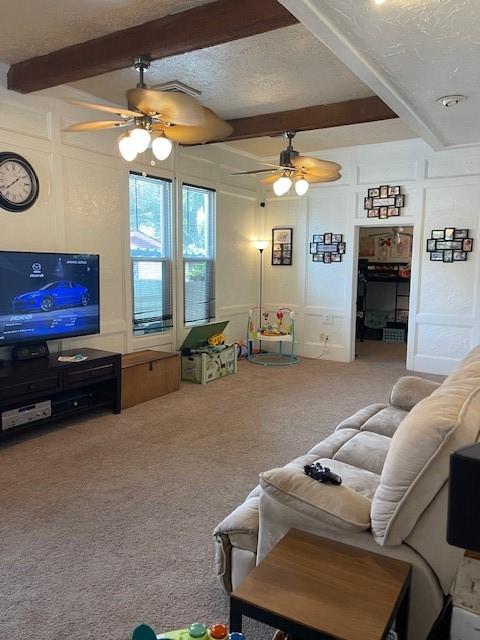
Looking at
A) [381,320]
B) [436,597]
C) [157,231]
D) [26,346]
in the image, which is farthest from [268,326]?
[436,597]

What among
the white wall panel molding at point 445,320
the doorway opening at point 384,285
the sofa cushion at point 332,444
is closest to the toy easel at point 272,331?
the white wall panel molding at point 445,320

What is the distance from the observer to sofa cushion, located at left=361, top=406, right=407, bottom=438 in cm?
286

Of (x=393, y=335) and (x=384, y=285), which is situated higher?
(x=384, y=285)

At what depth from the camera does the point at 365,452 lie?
2.46 metres

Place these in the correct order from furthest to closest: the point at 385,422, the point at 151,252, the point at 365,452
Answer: the point at 151,252 < the point at 385,422 < the point at 365,452

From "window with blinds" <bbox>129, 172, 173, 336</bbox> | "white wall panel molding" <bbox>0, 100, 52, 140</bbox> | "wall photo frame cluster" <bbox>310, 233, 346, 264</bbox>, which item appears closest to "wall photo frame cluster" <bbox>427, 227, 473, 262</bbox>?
"wall photo frame cluster" <bbox>310, 233, 346, 264</bbox>

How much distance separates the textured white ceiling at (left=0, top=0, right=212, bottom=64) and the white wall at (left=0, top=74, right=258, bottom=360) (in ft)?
2.16

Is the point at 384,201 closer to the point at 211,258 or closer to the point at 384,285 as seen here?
the point at 211,258

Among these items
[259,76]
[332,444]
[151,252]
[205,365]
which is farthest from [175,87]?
[332,444]

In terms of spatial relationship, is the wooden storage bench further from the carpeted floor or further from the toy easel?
the toy easel

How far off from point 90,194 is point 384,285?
259 inches

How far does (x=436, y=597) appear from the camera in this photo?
150 cm

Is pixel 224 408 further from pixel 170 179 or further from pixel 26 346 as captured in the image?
pixel 170 179

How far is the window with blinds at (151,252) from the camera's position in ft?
17.0
